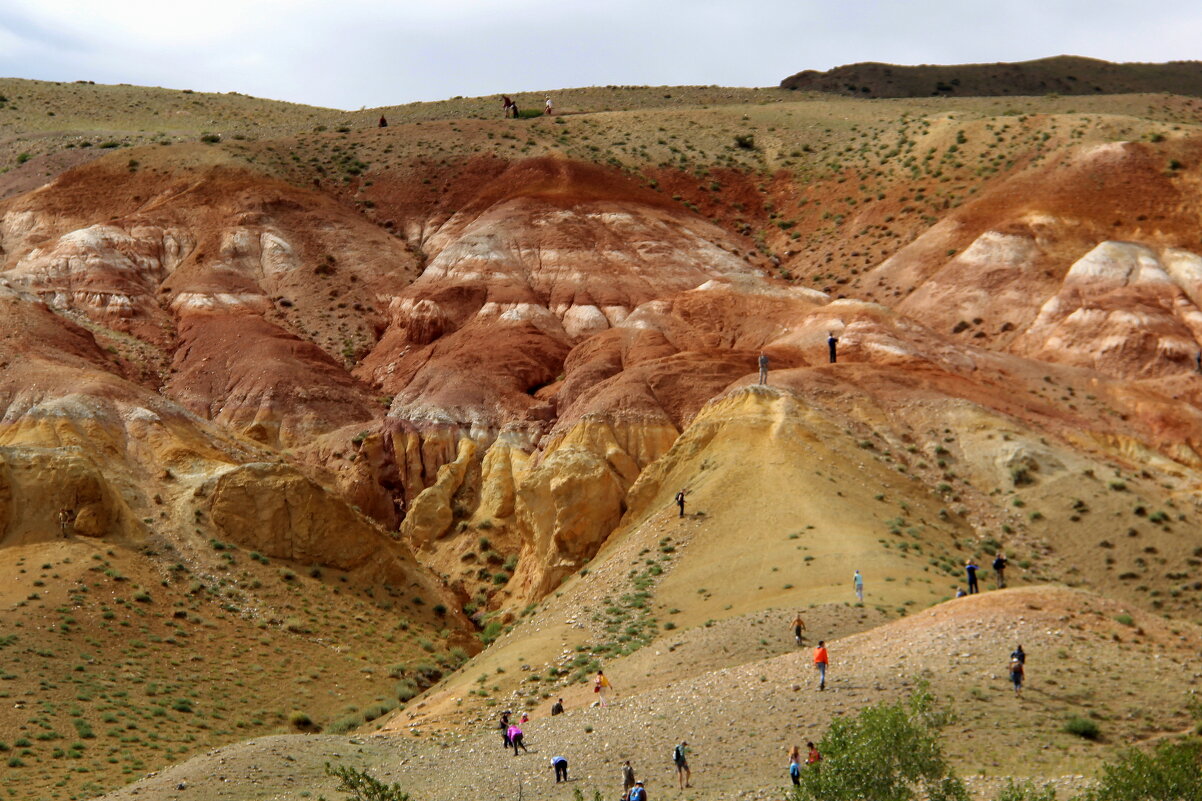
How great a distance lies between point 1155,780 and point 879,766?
4.50 meters

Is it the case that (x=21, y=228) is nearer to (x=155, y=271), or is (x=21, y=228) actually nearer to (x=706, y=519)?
(x=155, y=271)

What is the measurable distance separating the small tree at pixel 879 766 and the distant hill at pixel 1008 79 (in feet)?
396

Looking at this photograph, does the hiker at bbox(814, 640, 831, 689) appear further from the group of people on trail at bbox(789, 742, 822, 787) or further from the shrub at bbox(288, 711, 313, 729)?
the shrub at bbox(288, 711, 313, 729)

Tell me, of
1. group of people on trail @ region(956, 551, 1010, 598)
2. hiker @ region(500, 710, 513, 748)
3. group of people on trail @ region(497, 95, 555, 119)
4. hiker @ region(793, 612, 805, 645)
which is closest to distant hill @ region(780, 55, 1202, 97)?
group of people on trail @ region(497, 95, 555, 119)

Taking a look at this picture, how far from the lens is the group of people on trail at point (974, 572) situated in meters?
47.2

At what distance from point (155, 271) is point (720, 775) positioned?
192 feet

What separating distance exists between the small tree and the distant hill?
396 feet

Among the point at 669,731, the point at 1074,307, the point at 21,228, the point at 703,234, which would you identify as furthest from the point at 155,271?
the point at 669,731

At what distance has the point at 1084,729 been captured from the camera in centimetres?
3334

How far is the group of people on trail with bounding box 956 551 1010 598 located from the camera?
47250 mm

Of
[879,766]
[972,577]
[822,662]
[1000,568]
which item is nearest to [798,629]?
[822,662]

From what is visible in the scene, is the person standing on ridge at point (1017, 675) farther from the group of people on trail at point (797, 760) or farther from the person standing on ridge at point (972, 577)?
the person standing on ridge at point (972, 577)

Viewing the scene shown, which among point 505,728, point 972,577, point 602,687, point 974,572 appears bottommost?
point 505,728

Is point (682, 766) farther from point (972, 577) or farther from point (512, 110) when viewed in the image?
point (512, 110)
